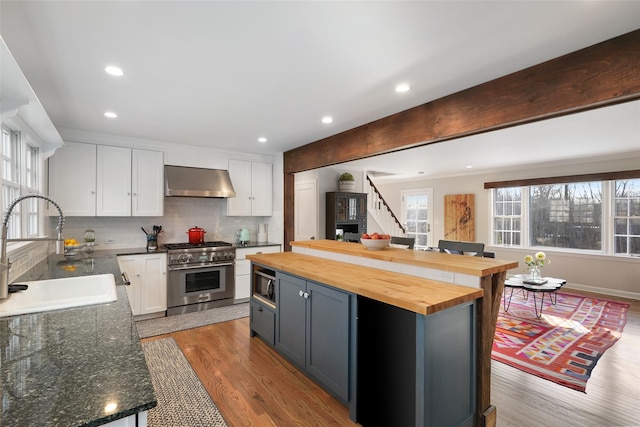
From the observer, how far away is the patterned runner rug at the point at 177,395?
2043mm

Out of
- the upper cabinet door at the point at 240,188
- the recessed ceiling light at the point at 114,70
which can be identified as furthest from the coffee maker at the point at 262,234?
the recessed ceiling light at the point at 114,70

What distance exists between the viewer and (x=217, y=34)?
5.86 ft

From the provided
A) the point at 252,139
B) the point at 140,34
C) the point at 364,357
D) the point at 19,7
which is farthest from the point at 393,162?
the point at 19,7

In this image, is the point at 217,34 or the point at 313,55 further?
the point at 313,55

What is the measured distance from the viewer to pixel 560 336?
3.52m

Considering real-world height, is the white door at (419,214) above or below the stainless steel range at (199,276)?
above

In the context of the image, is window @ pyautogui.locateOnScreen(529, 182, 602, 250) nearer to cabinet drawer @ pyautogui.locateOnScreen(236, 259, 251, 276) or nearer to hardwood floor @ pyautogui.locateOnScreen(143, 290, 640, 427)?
hardwood floor @ pyautogui.locateOnScreen(143, 290, 640, 427)

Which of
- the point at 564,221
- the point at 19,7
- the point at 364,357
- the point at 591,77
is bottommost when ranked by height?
the point at 364,357

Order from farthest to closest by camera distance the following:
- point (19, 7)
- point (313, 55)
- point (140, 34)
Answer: point (313, 55) < point (140, 34) < point (19, 7)

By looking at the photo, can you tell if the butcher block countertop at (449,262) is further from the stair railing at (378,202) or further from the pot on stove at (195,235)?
the stair railing at (378,202)

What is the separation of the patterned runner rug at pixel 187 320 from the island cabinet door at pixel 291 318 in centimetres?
144

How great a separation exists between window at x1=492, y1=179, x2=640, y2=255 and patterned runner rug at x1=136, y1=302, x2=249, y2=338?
230 inches

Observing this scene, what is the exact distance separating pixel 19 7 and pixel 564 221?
25.6 feet

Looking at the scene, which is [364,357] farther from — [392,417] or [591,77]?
[591,77]
